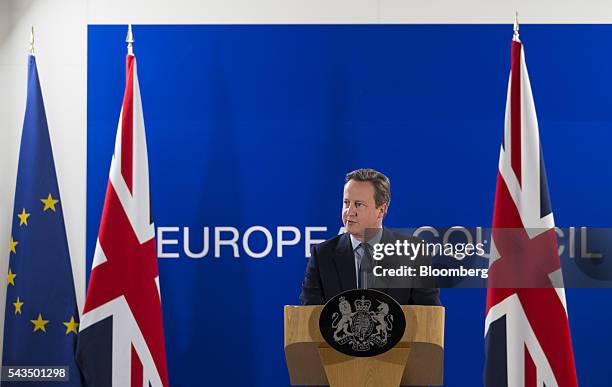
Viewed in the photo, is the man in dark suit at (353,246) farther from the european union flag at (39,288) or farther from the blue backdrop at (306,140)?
the european union flag at (39,288)

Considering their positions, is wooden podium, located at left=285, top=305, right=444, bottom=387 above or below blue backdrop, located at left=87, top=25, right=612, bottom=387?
below

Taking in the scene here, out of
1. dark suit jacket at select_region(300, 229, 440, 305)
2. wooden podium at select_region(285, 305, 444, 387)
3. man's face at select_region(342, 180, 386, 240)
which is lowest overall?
wooden podium at select_region(285, 305, 444, 387)

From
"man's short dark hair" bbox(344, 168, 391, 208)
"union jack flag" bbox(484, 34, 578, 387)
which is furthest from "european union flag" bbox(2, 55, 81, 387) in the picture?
"union jack flag" bbox(484, 34, 578, 387)

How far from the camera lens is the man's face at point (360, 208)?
3.66 metres

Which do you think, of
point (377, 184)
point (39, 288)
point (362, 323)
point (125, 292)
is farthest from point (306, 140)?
point (362, 323)

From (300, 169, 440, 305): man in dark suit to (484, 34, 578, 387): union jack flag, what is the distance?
0.64 metres

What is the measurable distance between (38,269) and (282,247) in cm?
128

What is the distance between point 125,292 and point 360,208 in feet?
4.13

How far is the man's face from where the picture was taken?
3.66 m

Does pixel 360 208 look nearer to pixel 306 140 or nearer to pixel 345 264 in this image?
pixel 345 264

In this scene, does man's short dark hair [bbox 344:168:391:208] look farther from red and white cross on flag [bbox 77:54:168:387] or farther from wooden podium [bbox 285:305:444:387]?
red and white cross on flag [bbox 77:54:168:387]

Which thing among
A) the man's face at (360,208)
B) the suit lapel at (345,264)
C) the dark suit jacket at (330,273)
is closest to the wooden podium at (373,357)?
the dark suit jacket at (330,273)

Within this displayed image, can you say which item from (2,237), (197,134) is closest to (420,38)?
(197,134)

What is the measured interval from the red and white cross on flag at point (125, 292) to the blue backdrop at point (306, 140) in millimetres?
415
